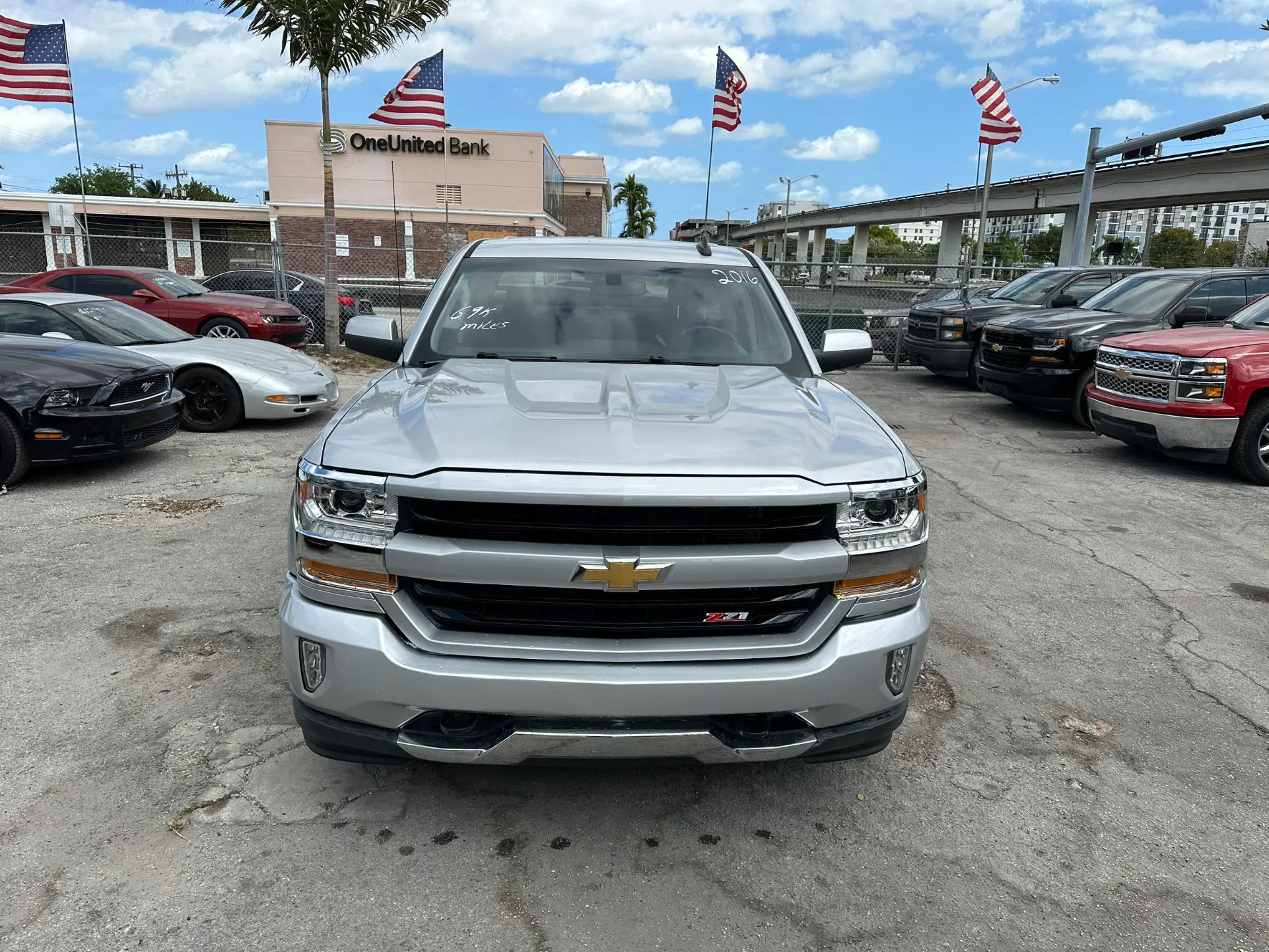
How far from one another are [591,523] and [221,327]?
11.9 metres

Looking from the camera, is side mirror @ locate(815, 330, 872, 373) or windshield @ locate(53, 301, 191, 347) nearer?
side mirror @ locate(815, 330, 872, 373)

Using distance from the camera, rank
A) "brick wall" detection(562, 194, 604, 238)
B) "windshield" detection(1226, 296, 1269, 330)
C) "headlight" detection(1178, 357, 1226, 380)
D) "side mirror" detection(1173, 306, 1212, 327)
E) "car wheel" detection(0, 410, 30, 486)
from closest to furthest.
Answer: "car wheel" detection(0, 410, 30, 486) → "headlight" detection(1178, 357, 1226, 380) → "windshield" detection(1226, 296, 1269, 330) → "side mirror" detection(1173, 306, 1212, 327) → "brick wall" detection(562, 194, 604, 238)

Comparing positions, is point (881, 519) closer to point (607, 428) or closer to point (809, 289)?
point (607, 428)

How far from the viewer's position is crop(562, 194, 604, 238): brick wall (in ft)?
225

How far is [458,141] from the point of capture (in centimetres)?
4800

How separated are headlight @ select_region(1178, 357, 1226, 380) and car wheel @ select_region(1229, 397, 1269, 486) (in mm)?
490

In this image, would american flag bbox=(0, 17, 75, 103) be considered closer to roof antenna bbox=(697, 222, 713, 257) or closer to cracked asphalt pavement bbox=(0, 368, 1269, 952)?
cracked asphalt pavement bbox=(0, 368, 1269, 952)

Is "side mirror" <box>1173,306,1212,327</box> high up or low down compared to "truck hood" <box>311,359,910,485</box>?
up

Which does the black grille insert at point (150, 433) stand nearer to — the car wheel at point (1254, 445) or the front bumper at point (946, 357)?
the car wheel at point (1254, 445)

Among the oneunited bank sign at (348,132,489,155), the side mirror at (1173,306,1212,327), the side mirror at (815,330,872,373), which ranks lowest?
the side mirror at (815,330,872,373)

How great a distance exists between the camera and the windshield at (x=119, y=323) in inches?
330

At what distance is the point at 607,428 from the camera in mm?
2672

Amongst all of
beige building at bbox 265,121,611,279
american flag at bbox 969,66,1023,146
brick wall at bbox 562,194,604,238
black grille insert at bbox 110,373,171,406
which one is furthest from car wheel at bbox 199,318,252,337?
brick wall at bbox 562,194,604,238

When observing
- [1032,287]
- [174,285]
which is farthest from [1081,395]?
[174,285]
